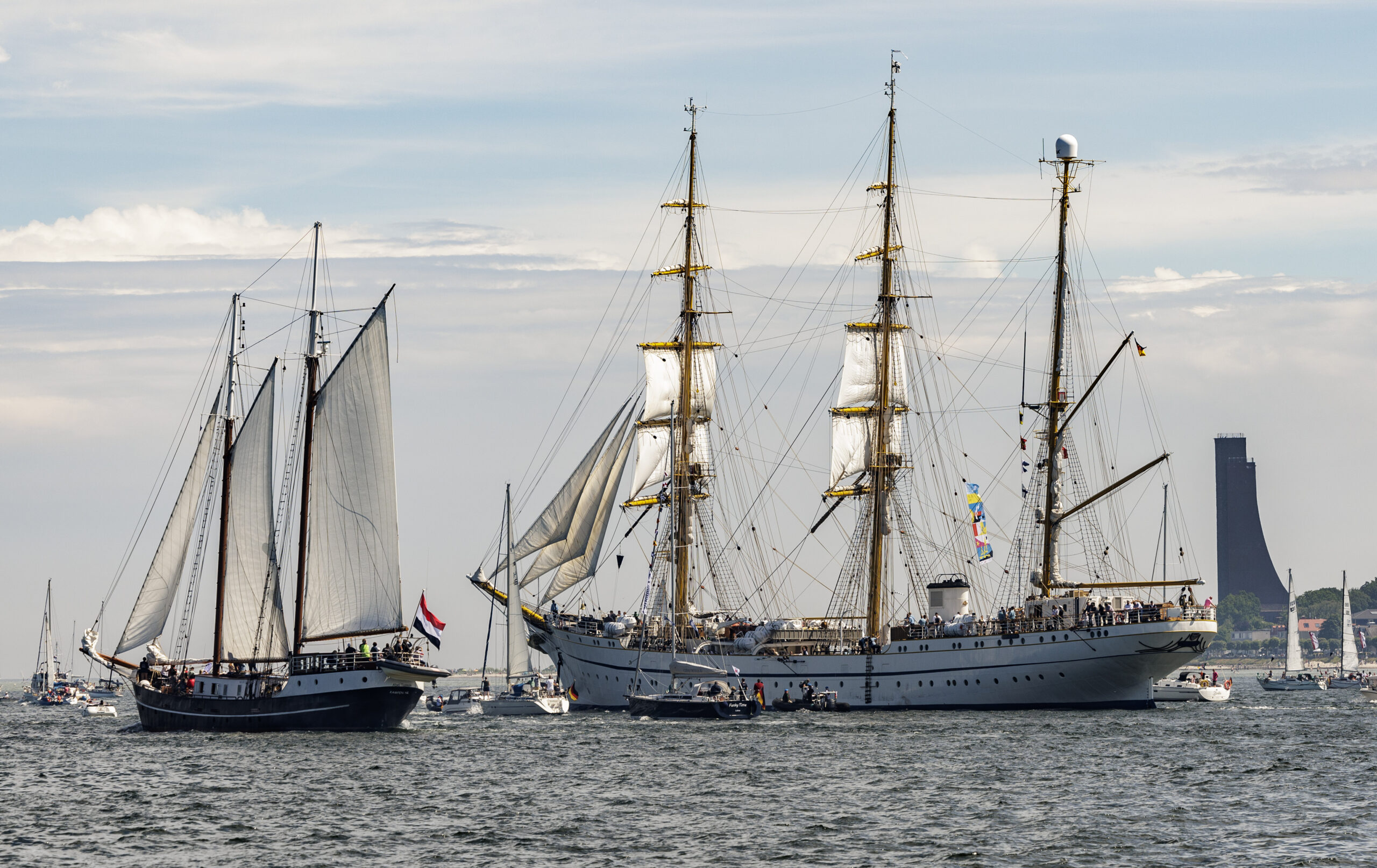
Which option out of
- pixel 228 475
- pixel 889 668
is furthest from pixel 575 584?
pixel 228 475

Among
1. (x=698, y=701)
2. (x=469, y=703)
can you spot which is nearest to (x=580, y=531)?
(x=698, y=701)

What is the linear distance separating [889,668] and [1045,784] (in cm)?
4273

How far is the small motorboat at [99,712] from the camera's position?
143 meters

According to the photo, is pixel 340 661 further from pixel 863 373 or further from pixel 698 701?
pixel 863 373

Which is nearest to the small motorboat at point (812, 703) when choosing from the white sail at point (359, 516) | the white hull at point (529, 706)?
the white hull at point (529, 706)

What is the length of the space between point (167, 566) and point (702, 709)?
3149 cm

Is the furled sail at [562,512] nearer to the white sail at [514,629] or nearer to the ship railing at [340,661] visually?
the white sail at [514,629]

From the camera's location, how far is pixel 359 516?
78.4m

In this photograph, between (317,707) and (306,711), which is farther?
(306,711)

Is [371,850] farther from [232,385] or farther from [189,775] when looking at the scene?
[232,385]

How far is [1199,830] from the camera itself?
49.9m

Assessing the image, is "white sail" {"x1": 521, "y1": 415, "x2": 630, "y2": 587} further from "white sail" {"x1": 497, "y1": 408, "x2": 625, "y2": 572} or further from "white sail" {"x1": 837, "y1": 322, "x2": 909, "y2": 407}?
"white sail" {"x1": 837, "y1": 322, "x2": 909, "y2": 407}

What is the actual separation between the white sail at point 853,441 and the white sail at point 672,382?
970 cm

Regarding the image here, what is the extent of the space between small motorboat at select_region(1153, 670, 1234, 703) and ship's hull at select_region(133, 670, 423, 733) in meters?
62.5
